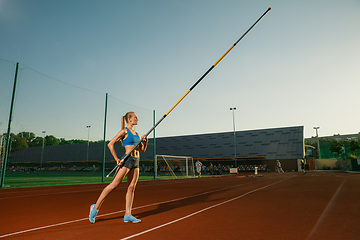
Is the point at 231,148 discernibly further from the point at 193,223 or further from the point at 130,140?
the point at 130,140

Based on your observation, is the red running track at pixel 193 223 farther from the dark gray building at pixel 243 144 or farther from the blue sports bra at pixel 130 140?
the dark gray building at pixel 243 144

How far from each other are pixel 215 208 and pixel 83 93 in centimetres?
1474

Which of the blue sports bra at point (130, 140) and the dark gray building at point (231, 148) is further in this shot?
the dark gray building at point (231, 148)

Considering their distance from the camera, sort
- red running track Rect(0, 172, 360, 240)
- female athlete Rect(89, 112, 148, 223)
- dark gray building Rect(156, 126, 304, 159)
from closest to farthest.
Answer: red running track Rect(0, 172, 360, 240)
female athlete Rect(89, 112, 148, 223)
dark gray building Rect(156, 126, 304, 159)

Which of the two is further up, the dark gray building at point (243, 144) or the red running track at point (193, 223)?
the dark gray building at point (243, 144)

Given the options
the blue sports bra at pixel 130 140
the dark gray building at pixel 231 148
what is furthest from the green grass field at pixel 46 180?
the dark gray building at pixel 231 148

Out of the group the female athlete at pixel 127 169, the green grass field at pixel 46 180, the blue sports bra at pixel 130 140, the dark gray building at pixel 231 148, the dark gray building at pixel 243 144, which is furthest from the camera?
the dark gray building at pixel 243 144

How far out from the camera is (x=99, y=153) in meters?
48.2

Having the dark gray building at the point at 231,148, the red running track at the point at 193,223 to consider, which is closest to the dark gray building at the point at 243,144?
the dark gray building at the point at 231,148

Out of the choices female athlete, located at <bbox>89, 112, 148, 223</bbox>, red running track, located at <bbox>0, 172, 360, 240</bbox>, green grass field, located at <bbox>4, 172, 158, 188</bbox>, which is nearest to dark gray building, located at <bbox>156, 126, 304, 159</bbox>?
green grass field, located at <bbox>4, 172, 158, 188</bbox>

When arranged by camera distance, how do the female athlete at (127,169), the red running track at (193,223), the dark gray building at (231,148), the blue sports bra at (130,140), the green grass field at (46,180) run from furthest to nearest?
the dark gray building at (231,148) → the green grass field at (46,180) → the blue sports bra at (130,140) → the female athlete at (127,169) → the red running track at (193,223)

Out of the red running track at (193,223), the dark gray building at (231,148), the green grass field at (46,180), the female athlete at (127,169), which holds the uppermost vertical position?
the dark gray building at (231,148)

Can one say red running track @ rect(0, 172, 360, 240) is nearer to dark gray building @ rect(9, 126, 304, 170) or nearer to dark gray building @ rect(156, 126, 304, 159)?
dark gray building @ rect(9, 126, 304, 170)

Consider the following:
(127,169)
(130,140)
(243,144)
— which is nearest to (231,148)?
(243,144)
